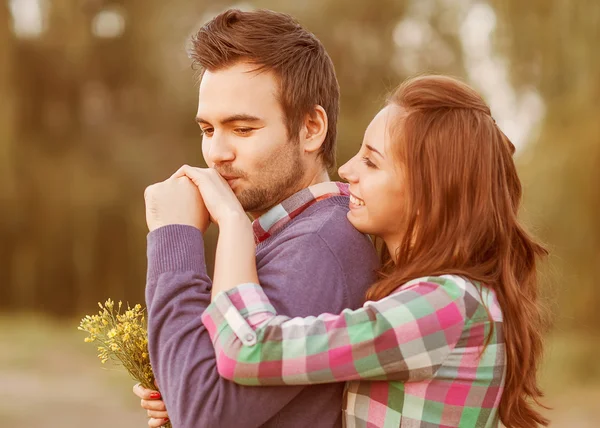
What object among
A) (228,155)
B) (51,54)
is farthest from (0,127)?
(228,155)

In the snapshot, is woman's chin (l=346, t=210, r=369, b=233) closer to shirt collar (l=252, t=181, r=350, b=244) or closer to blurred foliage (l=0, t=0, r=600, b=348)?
shirt collar (l=252, t=181, r=350, b=244)

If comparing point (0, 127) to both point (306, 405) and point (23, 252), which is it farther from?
point (306, 405)

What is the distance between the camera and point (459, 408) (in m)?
1.70

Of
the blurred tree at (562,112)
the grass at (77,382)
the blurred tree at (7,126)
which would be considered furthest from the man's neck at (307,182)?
the blurred tree at (7,126)

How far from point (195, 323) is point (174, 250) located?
0.55 ft

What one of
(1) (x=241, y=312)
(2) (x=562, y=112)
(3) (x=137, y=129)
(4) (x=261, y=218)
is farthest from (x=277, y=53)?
(3) (x=137, y=129)

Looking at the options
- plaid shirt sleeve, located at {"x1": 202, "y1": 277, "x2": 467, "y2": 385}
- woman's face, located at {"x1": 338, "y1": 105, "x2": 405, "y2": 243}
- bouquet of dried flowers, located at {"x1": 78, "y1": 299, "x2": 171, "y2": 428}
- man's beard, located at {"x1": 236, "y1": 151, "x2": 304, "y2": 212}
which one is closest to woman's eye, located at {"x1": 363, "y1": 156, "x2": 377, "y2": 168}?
woman's face, located at {"x1": 338, "y1": 105, "x2": 405, "y2": 243}

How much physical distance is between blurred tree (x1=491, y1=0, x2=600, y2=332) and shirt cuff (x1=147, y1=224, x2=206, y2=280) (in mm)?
5588

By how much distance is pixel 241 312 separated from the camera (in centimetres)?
161

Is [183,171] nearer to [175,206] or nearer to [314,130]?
[175,206]

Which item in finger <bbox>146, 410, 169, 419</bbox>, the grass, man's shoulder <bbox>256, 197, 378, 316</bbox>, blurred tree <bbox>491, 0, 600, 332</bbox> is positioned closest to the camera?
man's shoulder <bbox>256, 197, 378, 316</bbox>

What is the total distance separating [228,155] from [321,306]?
0.48 metres

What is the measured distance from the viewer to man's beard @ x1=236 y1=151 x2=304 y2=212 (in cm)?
202

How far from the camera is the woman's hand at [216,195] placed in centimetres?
181
